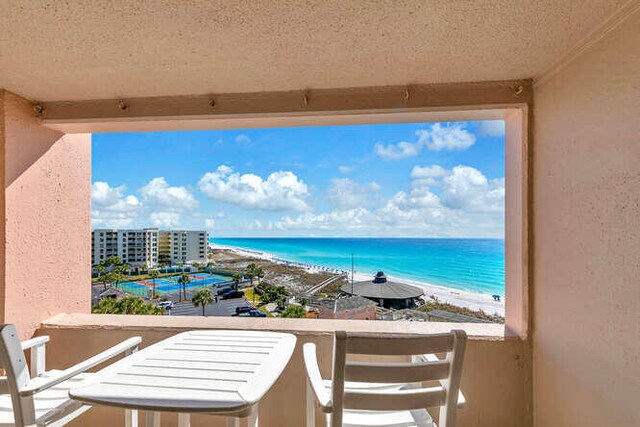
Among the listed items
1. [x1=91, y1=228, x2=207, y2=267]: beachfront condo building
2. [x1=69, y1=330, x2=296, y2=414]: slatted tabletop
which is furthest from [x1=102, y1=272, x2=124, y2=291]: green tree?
[x1=69, y1=330, x2=296, y2=414]: slatted tabletop

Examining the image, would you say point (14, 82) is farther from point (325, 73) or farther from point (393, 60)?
point (393, 60)

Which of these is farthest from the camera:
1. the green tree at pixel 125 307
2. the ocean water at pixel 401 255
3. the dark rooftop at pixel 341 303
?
the ocean water at pixel 401 255

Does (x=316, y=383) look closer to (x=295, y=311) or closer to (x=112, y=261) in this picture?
(x=295, y=311)

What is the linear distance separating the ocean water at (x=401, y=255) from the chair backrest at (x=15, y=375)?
7.33ft

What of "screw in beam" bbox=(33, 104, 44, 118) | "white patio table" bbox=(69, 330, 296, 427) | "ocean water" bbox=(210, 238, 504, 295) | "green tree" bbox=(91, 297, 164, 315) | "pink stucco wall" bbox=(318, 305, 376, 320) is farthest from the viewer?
"ocean water" bbox=(210, 238, 504, 295)

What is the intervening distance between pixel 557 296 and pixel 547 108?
3.26ft

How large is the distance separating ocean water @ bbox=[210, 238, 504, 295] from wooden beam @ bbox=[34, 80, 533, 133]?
159 cm

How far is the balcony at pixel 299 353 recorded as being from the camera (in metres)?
1.90

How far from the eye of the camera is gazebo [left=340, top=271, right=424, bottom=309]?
268cm

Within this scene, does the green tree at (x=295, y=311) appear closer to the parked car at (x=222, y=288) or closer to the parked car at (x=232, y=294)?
the parked car at (x=232, y=294)

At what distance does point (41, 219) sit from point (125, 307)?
2.99ft

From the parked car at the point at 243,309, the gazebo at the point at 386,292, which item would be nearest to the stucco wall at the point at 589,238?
the gazebo at the point at 386,292

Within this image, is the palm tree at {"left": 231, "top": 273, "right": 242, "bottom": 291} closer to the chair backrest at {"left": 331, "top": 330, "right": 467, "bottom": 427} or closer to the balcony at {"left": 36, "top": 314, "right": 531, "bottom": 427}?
the balcony at {"left": 36, "top": 314, "right": 531, "bottom": 427}

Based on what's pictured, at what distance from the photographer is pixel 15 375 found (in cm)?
117
